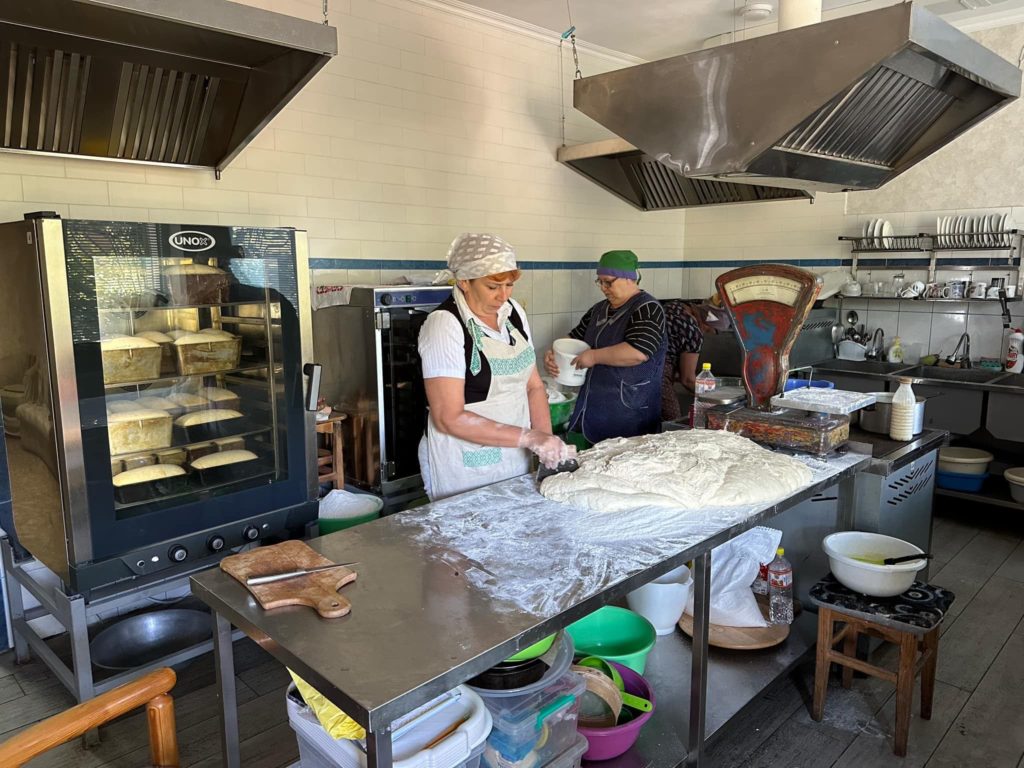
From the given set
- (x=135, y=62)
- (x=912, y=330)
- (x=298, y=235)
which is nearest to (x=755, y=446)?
(x=298, y=235)

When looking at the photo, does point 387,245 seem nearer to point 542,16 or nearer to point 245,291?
point 245,291

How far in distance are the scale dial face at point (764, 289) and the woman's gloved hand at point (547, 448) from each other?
918 mm

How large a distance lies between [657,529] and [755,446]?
0.79 metres

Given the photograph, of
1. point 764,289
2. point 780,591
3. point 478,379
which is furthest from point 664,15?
point 780,591

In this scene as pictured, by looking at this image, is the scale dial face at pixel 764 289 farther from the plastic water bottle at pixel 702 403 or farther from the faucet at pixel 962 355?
the faucet at pixel 962 355

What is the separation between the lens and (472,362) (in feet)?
8.50

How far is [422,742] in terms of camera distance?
4.82 ft

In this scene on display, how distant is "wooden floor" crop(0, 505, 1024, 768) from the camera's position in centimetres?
247

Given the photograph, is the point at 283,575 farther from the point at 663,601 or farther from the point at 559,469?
the point at 663,601

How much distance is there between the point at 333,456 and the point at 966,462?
3885mm

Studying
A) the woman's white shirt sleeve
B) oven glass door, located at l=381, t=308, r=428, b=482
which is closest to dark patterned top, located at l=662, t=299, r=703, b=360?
oven glass door, located at l=381, t=308, r=428, b=482

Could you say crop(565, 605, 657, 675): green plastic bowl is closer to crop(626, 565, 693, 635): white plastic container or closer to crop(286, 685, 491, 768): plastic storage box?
crop(626, 565, 693, 635): white plastic container

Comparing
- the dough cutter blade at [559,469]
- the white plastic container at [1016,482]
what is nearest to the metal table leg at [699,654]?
the dough cutter blade at [559,469]

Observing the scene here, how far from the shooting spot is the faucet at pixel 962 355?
16.1 feet
